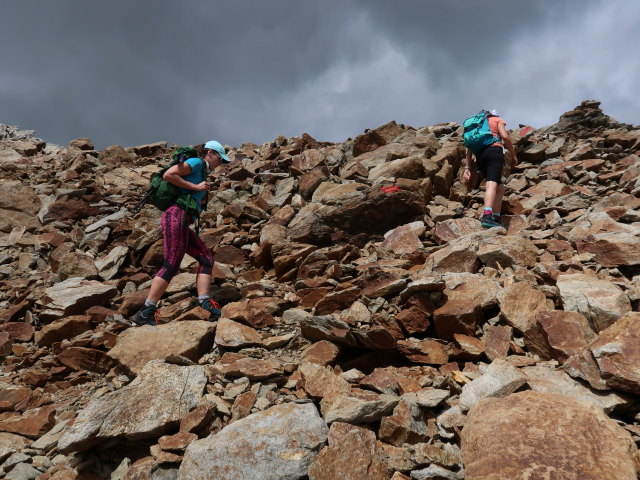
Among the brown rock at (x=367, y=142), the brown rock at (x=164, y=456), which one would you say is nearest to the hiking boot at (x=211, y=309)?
the brown rock at (x=164, y=456)

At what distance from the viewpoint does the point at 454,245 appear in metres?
6.71

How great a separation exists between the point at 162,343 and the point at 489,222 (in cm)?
629

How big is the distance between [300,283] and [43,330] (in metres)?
4.33

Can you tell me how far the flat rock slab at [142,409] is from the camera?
3.74m

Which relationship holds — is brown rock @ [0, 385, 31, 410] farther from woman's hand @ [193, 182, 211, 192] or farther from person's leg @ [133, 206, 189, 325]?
woman's hand @ [193, 182, 211, 192]

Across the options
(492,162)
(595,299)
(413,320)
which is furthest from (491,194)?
(413,320)

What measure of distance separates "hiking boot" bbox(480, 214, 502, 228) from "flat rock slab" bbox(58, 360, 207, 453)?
6.06 metres

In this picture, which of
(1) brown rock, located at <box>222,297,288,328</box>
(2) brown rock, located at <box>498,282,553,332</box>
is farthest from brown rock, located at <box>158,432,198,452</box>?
(2) brown rock, located at <box>498,282,553,332</box>

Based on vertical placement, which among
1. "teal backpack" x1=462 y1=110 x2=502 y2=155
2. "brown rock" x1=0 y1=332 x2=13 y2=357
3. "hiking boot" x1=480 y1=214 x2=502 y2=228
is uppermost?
"teal backpack" x1=462 y1=110 x2=502 y2=155

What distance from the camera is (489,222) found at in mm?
7910

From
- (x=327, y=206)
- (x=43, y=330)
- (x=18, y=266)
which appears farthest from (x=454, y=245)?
(x=18, y=266)

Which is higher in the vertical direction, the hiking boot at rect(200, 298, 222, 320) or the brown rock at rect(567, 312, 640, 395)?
the hiking boot at rect(200, 298, 222, 320)

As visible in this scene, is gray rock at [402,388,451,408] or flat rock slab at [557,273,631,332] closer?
gray rock at [402,388,451,408]

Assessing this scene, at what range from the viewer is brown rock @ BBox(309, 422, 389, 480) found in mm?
2934
